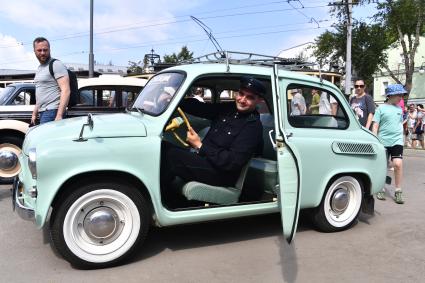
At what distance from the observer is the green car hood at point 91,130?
12.9ft

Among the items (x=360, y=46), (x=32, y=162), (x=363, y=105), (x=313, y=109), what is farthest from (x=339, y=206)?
(x=360, y=46)

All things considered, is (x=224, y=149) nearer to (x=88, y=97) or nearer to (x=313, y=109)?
(x=313, y=109)

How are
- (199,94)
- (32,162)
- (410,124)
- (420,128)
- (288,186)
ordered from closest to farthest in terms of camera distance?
1. (32,162)
2. (288,186)
3. (199,94)
4. (420,128)
5. (410,124)

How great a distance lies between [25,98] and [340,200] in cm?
628

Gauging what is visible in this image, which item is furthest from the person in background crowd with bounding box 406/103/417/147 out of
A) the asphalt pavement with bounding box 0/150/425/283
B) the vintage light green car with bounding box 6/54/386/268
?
the vintage light green car with bounding box 6/54/386/268

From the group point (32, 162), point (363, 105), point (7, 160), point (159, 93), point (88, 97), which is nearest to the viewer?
point (32, 162)

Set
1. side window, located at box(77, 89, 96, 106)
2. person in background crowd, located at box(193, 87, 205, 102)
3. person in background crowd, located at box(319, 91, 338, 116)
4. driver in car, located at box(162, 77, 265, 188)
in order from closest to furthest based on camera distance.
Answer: driver in car, located at box(162, 77, 265, 188)
person in background crowd, located at box(319, 91, 338, 116)
person in background crowd, located at box(193, 87, 205, 102)
side window, located at box(77, 89, 96, 106)

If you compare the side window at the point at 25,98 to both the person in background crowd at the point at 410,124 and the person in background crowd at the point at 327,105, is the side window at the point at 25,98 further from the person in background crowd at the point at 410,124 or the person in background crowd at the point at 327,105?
the person in background crowd at the point at 410,124

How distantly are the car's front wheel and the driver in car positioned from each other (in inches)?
18.6

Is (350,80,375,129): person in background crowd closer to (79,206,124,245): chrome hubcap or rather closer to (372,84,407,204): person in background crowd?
(372,84,407,204): person in background crowd

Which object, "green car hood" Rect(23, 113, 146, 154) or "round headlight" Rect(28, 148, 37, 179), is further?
"green car hood" Rect(23, 113, 146, 154)

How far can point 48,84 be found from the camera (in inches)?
250

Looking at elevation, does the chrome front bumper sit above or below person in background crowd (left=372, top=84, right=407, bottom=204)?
below

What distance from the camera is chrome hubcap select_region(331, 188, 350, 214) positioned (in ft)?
17.0
